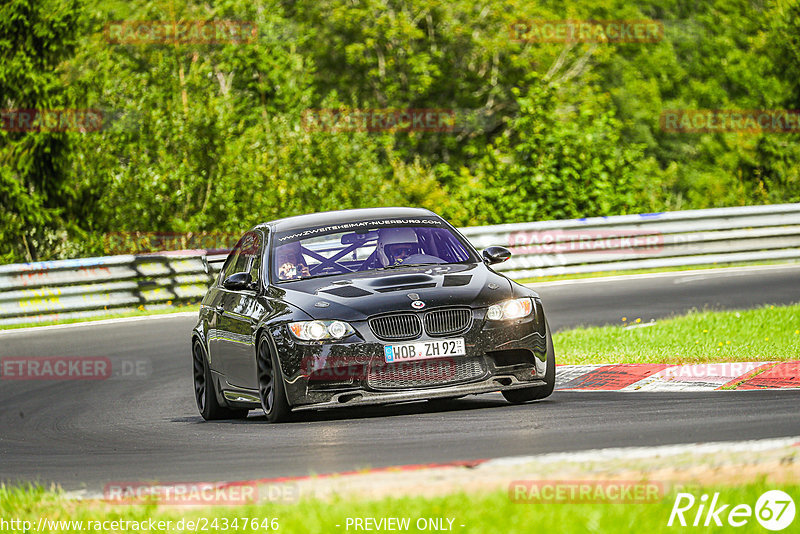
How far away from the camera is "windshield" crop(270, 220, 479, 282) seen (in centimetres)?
1031

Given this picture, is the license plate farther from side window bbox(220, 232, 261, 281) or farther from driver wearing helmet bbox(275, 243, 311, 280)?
side window bbox(220, 232, 261, 281)

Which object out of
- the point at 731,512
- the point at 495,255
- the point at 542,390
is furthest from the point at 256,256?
the point at 731,512

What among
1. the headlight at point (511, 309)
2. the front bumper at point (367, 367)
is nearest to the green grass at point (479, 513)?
the front bumper at point (367, 367)

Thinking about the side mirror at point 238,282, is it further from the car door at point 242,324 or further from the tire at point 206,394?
the tire at point 206,394

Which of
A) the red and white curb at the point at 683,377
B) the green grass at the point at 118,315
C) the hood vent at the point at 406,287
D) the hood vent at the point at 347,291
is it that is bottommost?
the green grass at the point at 118,315

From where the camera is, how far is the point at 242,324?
404 inches

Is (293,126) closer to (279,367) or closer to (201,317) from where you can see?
(201,317)

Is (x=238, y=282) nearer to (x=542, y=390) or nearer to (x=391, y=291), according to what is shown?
(x=391, y=291)

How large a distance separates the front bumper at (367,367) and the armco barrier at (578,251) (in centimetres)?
1214

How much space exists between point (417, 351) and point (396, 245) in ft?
5.39

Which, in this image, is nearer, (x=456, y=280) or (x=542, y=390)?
(x=456, y=280)

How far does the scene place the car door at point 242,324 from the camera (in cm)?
1005

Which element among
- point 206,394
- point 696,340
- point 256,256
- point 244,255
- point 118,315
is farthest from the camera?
point 118,315

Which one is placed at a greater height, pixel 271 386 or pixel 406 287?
pixel 406 287
